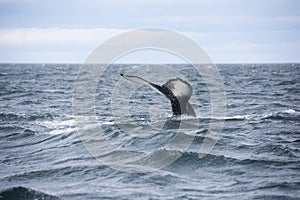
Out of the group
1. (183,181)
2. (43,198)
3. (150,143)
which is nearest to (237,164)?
(183,181)

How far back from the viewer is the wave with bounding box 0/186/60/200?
8628mm

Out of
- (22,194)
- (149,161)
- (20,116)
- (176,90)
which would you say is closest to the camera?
(22,194)

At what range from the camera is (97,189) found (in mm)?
9023

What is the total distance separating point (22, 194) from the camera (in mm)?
8836

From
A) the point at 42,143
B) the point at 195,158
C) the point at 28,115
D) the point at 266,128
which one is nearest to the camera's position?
the point at 195,158

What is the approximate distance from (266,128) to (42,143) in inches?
269

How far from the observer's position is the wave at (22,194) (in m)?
8.63

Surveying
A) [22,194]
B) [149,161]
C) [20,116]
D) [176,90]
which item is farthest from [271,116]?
[22,194]

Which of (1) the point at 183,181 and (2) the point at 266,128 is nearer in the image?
A: (1) the point at 183,181

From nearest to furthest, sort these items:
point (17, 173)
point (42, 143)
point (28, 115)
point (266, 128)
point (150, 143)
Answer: point (17, 173) < point (150, 143) < point (42, 143) < point (266, 128) < point (28, 115)

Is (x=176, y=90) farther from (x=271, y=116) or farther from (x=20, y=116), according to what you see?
(x=20, y=116)

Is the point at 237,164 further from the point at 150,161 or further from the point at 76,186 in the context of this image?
the point at 76,186

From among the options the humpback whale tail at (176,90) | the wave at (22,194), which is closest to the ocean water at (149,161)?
the wave at (22,194)

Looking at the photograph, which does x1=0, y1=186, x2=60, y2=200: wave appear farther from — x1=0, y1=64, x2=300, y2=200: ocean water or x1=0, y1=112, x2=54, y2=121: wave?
x1=0, y1=112, x2=54, y2=121: wave
